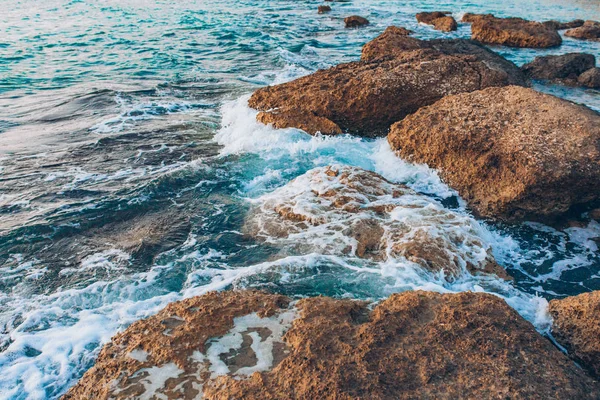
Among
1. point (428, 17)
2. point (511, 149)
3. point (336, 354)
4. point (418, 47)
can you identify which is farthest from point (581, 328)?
point (428, 17)

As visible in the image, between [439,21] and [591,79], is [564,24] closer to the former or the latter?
[439,21]

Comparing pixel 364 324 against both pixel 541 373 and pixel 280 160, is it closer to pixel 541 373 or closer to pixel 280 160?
pixel 541 373

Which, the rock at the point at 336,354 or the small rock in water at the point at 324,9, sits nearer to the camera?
the rock at the point at 336,354

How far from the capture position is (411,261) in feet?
14.1

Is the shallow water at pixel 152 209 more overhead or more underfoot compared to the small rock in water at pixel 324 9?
more underfoot

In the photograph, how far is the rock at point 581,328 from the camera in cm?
315

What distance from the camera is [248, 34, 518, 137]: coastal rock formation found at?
7.43m

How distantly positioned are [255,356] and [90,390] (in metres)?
1.08

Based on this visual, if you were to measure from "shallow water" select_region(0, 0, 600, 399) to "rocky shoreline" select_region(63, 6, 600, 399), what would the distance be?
306mm

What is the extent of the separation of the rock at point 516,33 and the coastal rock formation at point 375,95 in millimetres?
8420

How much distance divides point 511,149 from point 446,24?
1383 centimetres

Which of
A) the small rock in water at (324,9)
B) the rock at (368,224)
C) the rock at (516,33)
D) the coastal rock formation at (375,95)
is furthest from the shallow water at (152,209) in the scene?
the small rock in water at (324,9)

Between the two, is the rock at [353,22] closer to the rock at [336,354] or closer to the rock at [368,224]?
the rock at [368,224]

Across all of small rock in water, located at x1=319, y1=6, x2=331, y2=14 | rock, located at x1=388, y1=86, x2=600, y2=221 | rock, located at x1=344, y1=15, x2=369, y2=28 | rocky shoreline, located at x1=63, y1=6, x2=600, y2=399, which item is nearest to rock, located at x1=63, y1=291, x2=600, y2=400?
rocky shoreline, located at x1=63, y1=6, x2=600, y2=399
